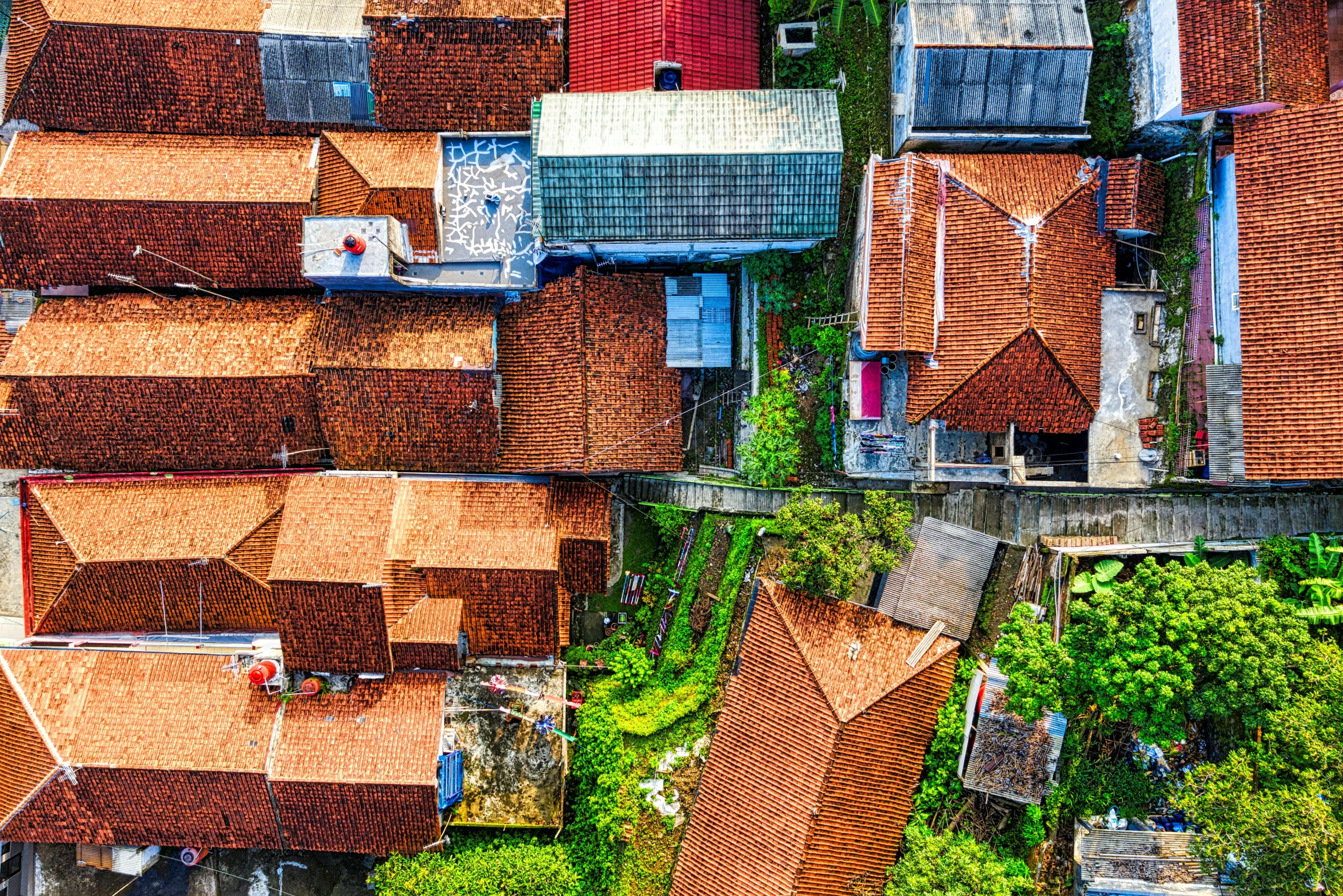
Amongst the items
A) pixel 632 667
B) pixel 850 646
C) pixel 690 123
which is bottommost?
pixel 632 667

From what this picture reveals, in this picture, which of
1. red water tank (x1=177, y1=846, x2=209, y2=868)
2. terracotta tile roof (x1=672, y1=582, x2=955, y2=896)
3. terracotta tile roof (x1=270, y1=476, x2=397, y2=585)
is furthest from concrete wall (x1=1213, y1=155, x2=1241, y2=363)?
red water tank (x1=177, y1=846, x2=209, y2=868)

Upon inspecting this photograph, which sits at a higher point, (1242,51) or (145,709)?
(1242,51)

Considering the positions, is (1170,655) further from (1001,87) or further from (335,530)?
(335,530)

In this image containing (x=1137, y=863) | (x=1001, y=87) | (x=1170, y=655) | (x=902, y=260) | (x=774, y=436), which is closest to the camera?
(x=1170, y=655)

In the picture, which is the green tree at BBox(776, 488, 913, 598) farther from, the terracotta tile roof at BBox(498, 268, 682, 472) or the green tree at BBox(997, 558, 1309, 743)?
the terracotta tile roof at BBox(498, 268, 682, 472)

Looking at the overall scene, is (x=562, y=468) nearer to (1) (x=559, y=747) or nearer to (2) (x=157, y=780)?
(1) (x=559, y=747)

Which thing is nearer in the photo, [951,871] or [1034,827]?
[951,871]

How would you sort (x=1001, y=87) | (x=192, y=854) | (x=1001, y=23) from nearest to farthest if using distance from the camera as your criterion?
(x=1001, y=23)
(x=1001, y=87)
(x=192, y=854)

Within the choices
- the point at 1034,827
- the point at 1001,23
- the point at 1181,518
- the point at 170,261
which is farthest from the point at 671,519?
the point at 170,261

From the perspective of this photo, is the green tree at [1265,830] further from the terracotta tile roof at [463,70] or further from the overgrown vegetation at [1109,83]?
the terracotta tile roof at [463,70]
